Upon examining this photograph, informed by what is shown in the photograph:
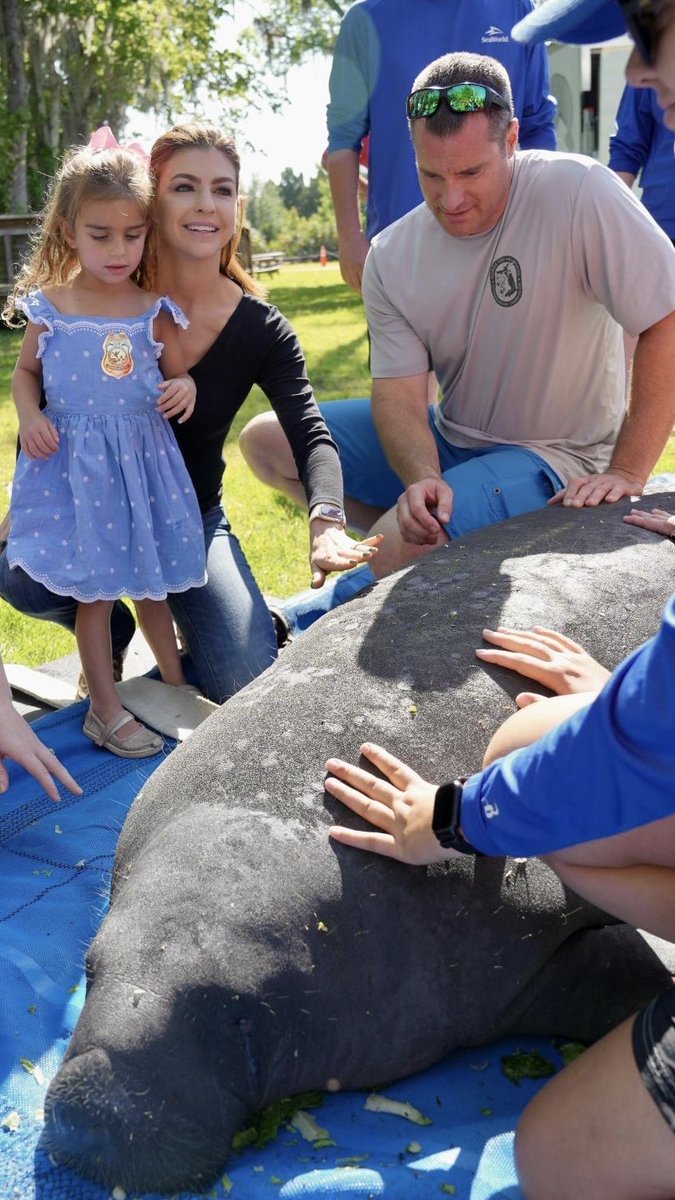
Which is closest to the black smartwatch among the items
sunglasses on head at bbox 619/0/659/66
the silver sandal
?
sunglasses on head at bbox 619/0/659/66

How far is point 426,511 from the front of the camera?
3.67 meters

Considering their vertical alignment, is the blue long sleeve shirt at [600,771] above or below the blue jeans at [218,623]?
above

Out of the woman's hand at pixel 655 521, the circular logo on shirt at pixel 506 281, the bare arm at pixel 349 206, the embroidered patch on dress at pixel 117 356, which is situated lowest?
the woman's hand at pixel 655 521

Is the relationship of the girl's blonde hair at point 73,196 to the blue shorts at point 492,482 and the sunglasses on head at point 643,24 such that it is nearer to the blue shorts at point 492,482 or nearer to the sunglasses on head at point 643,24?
the blue shorts at point 492,482

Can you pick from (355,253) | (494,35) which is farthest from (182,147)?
(494,35)

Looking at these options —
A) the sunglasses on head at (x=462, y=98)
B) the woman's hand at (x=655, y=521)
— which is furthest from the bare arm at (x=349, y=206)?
the woman's hand at (x=655, y=521)

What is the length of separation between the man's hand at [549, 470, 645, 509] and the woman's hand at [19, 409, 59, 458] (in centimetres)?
161

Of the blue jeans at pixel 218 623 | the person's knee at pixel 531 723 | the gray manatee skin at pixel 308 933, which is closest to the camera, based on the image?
the gray manatee skin at pixel 308 933

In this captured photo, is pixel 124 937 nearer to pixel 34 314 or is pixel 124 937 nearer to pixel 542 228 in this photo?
pixel 34 314

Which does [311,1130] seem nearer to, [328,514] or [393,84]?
[328,514]

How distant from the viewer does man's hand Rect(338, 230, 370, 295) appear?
5652 mm

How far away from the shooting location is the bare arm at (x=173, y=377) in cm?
374

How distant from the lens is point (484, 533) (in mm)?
3363

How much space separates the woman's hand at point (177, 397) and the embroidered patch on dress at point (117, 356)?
130mm
